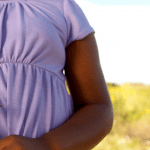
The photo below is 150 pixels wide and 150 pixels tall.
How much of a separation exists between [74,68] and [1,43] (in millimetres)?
337

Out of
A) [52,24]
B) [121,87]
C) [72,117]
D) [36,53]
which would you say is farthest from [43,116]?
[121,87]

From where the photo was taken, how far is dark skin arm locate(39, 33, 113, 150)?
102 cm

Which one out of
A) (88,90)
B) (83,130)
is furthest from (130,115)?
(83,130)

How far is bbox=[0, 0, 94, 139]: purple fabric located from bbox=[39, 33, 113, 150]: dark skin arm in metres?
0.05

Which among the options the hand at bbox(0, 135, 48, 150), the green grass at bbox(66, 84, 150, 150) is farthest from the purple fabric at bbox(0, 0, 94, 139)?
the green grass at bbox(66, 84, 150, 150)

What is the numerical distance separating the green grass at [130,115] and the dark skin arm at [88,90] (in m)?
7.24

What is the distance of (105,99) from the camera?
3.76 ft

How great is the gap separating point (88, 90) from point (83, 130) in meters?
0.22

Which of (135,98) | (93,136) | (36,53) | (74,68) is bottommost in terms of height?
(135,98)

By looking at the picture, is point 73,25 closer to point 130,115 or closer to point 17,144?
point 17,144

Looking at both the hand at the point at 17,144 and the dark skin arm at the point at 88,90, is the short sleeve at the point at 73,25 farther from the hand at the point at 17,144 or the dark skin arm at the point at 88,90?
the hand at the point at 17,144

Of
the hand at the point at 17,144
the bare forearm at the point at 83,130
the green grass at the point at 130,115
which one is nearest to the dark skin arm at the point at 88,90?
the bare forearm at the point at 83,130

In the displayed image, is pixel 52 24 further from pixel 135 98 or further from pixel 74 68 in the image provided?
pixel 135 98

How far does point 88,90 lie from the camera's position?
1.14 meters
